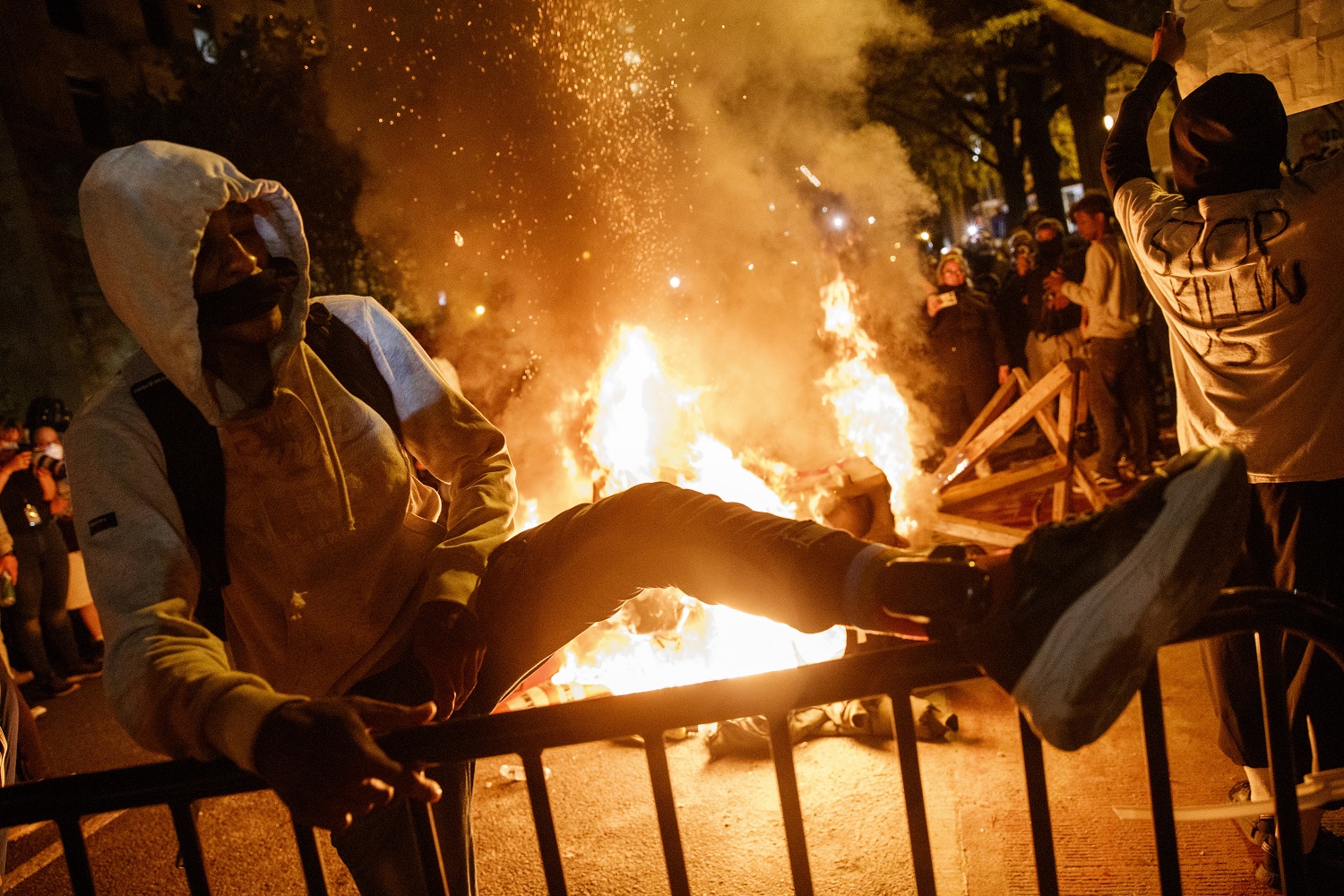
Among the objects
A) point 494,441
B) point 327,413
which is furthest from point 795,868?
point 327,413

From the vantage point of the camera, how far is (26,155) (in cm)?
1919

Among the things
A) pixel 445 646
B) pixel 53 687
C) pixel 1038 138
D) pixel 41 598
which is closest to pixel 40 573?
pixel 41 598

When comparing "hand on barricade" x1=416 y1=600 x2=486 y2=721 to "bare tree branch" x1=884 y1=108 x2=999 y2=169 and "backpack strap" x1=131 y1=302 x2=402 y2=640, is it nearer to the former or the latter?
"backpack strap" x1=131 y1=302 x2=402 y2=640

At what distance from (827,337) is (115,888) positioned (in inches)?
280

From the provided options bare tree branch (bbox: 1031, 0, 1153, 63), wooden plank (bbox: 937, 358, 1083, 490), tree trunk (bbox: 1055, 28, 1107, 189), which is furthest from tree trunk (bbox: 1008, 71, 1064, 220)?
wooden plank (bbox: 937, 358, 1083, 490)

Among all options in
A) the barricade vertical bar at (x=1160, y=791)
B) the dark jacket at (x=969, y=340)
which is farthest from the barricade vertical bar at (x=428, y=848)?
the dark jacket at (x=969, y=340)

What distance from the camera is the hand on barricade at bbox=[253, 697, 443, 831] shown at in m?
1.32

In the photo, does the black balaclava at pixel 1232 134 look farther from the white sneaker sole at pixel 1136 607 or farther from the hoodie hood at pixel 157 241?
the hoodie hood at pixel 157 241

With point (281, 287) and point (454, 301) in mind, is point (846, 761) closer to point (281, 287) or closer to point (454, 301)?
point (281, 287)

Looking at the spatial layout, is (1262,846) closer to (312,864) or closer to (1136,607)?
(1136,607)

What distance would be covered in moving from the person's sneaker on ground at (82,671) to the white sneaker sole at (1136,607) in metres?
8.41

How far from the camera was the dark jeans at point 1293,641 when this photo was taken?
255 cm

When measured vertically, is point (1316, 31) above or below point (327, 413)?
above

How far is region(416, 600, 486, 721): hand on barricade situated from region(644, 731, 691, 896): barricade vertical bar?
55 cm
